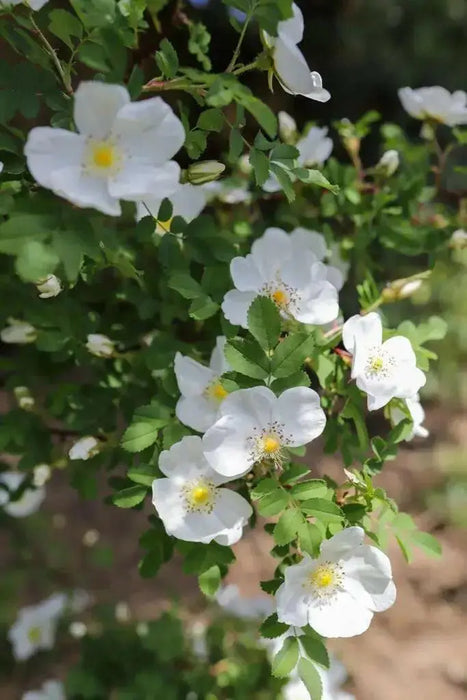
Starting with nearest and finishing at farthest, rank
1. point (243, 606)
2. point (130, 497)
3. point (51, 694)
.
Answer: point (130, 497) < point (51, 694) < point (243, 606)

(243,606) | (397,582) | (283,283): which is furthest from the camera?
(397,582)

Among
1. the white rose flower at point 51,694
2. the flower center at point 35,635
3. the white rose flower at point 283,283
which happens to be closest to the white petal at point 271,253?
the white rose flower at point 283,283

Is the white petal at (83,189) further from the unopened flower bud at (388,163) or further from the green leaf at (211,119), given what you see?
the unopened flower bud at (388,163)

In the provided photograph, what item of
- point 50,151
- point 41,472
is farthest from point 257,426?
point 41,472

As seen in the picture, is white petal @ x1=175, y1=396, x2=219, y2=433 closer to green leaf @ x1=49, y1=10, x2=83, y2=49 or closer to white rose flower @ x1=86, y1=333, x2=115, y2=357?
white rose flower @ x1=86, y1=333, x2=115, y2=357

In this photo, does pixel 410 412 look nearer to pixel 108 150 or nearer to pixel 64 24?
pixel 108 150

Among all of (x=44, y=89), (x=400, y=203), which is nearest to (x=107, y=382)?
(x=44, y=89)
